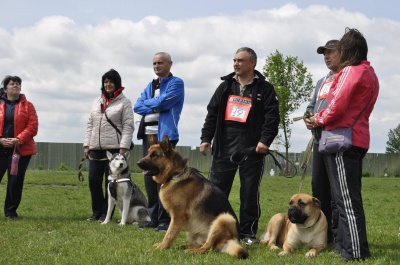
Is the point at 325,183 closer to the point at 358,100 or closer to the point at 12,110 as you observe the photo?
the point at 358,100

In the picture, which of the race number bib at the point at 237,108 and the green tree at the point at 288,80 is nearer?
the race number bib at the point at 237,108

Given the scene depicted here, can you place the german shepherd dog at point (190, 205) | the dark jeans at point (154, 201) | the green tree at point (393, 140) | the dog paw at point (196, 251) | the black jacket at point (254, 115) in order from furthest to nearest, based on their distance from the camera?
the green tree at point (393, 140) → the dark jeans at point (154, 201) → the black jacket at point (254, 115) → the german shepherd dog at point (190, 205) → the dog paw at point (196, 251)

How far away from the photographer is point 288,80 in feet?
118

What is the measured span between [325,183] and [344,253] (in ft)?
4.14

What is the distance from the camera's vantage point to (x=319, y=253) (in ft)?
20.4

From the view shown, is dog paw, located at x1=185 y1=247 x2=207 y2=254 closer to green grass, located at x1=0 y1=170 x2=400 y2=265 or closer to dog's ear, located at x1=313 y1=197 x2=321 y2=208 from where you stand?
green grass, located at x1=0 y1=170 x2=400 y2=265

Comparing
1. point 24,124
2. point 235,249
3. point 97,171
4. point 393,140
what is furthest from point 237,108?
point 393,140

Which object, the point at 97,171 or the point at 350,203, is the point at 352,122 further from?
the point at 97,171

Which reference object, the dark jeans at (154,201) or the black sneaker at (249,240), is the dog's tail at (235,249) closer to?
the black sneaker at (249,240)

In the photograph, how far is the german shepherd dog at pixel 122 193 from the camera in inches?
347

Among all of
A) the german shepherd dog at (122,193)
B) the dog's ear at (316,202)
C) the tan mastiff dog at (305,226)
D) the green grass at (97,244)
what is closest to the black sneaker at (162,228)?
the green grass at (97,244)

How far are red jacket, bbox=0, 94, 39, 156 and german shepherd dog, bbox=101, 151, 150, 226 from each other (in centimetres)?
169

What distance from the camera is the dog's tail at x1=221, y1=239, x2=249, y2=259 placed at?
5.63 meters

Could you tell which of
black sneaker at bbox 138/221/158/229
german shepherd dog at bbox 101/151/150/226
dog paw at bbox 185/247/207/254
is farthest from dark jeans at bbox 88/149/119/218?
dog paw at bbox 185/247/207/254
